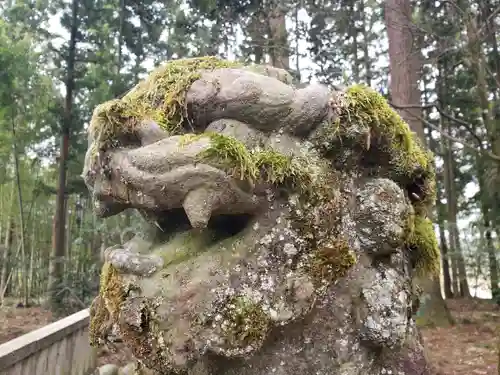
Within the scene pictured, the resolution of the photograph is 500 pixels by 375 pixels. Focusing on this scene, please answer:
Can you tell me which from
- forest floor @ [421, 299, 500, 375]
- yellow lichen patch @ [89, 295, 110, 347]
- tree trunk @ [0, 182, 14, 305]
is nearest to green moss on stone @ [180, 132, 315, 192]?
yellow lichen patch @ [89, 295, 110, 347]

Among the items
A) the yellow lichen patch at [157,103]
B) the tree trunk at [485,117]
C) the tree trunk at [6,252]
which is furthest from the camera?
the tree trunk at [6,252]

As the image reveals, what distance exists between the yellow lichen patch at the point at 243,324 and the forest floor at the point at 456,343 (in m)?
2.05

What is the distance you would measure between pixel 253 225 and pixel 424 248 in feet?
2.97

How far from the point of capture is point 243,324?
5.19 feet

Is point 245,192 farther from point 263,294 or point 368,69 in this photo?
point 368,69

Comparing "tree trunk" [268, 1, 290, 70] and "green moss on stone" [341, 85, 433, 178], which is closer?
"green moss on stone" [341, 85, 433, 178]

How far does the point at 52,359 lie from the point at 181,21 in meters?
6.13

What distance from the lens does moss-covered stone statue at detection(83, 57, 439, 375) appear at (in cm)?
158

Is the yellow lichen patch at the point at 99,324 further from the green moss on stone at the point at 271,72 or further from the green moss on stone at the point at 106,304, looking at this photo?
the green moss on stone at the point at 271,72

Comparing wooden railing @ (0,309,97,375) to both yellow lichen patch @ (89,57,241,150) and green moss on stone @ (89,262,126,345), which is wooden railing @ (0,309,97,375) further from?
yellow lichen patch @ (89,57,241,150)

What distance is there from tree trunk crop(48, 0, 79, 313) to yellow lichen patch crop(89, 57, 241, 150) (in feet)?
26.8

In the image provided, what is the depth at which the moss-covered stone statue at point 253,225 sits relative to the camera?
5.20ft

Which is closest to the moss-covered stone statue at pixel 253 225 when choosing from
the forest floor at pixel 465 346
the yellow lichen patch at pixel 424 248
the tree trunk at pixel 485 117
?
the yellow lichen patch at pixel 424 248

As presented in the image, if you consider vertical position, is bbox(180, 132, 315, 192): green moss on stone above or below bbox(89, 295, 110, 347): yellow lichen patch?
above
